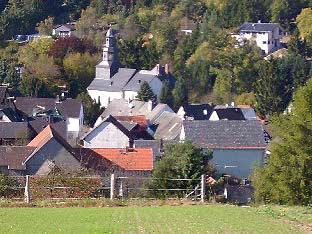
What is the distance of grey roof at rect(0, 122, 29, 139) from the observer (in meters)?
41.0

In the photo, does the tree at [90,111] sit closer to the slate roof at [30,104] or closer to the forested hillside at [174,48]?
the slate roof at [30,104]

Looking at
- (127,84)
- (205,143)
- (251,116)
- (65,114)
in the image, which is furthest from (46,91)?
(205,143)

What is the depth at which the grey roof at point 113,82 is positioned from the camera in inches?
2569

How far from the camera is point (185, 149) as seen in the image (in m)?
22.6

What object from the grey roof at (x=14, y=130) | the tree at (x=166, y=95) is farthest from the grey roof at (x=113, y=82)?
the grey roof at (x=14, y=130)

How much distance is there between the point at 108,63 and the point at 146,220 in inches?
2150

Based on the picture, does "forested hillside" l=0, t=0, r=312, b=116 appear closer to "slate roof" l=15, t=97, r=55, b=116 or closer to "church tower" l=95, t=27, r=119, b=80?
"church tower" l=95, t=27, r=119, b=80

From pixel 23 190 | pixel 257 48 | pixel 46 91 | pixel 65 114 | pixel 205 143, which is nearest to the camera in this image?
pixel 23 190

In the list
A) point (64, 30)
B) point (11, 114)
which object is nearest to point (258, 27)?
point (64, 30)

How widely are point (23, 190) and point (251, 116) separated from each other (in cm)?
3677

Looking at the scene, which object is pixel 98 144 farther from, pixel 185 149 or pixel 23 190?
pixel 23 190

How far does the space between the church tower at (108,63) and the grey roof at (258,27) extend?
521 inches

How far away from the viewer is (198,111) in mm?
55969

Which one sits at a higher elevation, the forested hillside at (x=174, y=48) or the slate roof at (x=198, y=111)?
the forested hillside at (x=174, y=48)
